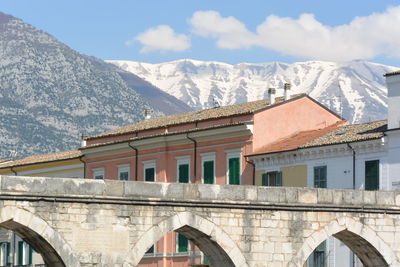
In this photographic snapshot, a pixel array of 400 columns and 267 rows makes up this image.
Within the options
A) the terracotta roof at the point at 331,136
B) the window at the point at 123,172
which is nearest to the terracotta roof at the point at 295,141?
the terracotta roof at the point at 331,136

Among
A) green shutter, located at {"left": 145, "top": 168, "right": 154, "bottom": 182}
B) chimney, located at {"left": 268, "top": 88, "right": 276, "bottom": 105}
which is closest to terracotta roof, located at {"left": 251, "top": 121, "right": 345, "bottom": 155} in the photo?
chimney, located at {"left": 268, "top": 88, "right": 276, "bottom": 105}

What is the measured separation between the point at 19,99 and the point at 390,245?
148 meters

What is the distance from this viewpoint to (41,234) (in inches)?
1286

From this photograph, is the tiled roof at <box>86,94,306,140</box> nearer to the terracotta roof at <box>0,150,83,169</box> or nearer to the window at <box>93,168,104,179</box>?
the window at <box>93,168,104,179</box>

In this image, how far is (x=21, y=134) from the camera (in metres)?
176

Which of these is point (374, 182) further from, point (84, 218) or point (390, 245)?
point (84, 218)

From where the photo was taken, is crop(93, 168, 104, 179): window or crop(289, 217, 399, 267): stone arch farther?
crop(93, 168, 104, 179): window

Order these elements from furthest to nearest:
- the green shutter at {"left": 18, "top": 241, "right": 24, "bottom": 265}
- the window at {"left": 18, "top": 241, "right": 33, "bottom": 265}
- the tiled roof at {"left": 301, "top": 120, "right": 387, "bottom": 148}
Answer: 1. the green shutter at {"left": 18, "top": 241, "right": 24, "bottom": 265}
2. the window at {"left": 18, "top": 241, "right": 33, "bottom": 265}
3. the tiled roof at {"left": 301, "top": 120, "right": 387, "bottom": 148}

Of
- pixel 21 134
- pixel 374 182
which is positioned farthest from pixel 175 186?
pixel 21 134

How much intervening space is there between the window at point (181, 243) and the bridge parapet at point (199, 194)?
16.9 metres

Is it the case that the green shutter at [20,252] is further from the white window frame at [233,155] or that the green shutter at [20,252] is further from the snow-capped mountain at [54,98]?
the snow-capped mountain at [54,98]

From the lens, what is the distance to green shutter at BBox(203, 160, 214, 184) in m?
55.0

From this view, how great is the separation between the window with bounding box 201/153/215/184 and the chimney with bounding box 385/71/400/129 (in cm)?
993

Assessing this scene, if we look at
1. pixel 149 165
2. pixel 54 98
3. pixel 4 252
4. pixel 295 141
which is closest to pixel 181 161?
pixel 149 165
